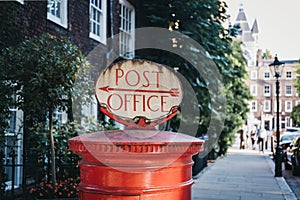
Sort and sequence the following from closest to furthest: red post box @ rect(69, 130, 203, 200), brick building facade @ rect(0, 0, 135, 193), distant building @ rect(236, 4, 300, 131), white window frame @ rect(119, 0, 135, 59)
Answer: red post box @ rect(69, 130, 203, 200)
brick building facade @ rect(0, 0, 135, 193)
white window frame @ rect(119, 0, 135, 59)
distant building @ rect(236, 4, 300, 131)

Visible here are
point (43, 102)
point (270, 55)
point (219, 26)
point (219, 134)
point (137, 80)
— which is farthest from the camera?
point (270, 55)

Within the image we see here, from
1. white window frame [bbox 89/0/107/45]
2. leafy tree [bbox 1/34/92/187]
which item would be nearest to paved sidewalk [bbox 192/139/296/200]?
leafy tree [bbox 1/34/92/187]

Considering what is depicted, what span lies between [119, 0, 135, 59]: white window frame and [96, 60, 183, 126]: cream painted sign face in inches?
433

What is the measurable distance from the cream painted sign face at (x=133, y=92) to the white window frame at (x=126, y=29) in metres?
11.0

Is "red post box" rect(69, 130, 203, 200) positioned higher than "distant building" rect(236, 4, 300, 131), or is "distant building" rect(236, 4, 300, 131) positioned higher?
"distant building" rect(236, 4, 300, 131)

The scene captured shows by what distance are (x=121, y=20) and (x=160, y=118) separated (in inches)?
468

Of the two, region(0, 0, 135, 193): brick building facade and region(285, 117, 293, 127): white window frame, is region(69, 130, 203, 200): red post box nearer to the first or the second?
region(0, 0, 135, 193): brick building facade

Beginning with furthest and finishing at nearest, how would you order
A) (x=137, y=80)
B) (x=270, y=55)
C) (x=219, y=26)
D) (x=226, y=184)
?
(x=270, y=55)
(x=219, y=26)
(x=226, y=184)
(x=137, y=80)

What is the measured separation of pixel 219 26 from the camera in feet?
46.2

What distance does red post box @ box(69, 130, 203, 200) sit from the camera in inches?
70.2

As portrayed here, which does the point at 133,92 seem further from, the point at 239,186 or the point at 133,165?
the point at 239,186

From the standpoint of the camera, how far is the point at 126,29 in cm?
1409

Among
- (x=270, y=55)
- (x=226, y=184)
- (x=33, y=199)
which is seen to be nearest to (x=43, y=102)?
(x=33, y=199)

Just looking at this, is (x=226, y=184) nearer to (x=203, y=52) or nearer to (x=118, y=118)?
(x=203, y=52)
